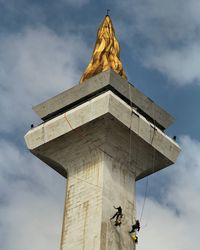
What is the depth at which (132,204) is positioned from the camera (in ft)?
113

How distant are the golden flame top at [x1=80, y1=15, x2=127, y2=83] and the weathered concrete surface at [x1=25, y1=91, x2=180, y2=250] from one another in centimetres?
353

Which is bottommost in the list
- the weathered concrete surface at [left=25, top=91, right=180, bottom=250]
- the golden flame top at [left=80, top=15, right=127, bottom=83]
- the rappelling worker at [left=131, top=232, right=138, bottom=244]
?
the rappelling worker at [left=131, top=232, right=138, bottom=244]

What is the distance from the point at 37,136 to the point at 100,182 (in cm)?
412

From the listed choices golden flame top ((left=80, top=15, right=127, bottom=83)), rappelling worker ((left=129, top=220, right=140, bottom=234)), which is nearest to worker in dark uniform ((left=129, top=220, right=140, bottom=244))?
rappelling worker ((left=129, top=220, right=140, bottom=234))

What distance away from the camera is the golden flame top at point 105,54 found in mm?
37812

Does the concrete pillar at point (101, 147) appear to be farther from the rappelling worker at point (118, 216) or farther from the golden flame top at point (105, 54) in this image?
the golden flame top at point (105, 54)

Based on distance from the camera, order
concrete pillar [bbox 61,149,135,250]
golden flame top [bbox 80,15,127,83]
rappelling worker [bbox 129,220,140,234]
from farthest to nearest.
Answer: golden flame top [bbox 80,15,127,83], rappelling worker [bbox 129,220,140,234], concrete pillar [bbox 61,149,135,250]

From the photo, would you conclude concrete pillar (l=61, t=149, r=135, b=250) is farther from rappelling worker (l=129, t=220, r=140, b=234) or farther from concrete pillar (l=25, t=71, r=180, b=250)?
rappelling worker (l=129, t=220, r=140, b=234)

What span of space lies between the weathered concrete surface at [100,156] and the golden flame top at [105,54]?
3.53 meters

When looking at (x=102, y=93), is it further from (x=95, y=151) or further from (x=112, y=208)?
(x=112, y=208)

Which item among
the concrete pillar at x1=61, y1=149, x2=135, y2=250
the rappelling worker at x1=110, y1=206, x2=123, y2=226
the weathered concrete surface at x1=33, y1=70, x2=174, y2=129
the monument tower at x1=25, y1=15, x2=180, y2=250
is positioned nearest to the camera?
the concrete pillar at x1=61, y1=149, x2=135, y2=250

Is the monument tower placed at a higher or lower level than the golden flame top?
lower

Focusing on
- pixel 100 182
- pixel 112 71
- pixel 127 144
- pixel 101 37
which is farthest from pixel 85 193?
pixel 101 37

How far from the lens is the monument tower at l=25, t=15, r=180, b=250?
33000 mm
